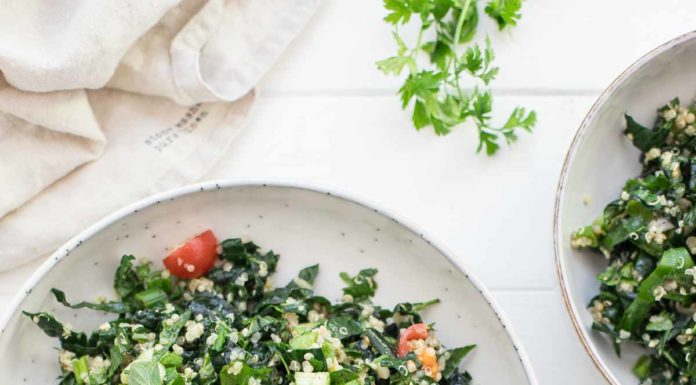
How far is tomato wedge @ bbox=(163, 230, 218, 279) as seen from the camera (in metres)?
1.84

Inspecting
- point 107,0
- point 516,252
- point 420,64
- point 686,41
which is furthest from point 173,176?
point 686,41

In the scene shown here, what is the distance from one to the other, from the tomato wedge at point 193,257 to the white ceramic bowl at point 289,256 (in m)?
0.03

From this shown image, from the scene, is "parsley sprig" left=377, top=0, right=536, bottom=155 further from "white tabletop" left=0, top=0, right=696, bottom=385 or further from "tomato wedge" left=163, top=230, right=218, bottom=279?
"tomato wedge" left=163, top=230, right=218, bottom=279

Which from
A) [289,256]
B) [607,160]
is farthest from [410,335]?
[607,160]

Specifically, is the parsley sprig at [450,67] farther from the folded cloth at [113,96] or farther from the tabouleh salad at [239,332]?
the tabouleh salad at [239,332]

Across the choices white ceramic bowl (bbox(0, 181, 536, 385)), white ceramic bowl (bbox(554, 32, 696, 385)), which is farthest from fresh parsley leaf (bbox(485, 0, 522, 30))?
white ceramic bowl (bbox(0, 181, 536, 385))

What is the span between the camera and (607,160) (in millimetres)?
1938

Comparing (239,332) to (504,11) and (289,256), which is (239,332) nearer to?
(289,256)

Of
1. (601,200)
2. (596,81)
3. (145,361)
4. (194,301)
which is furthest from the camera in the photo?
(596,81)

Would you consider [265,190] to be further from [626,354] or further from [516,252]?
[626,354]

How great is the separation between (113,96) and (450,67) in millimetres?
781

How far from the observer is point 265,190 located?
1.83 meters

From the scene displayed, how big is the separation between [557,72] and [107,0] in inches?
40.4

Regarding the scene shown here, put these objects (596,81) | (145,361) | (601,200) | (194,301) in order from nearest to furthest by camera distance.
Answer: (145,361)
(194,301)
(601,200)
(596,81)
